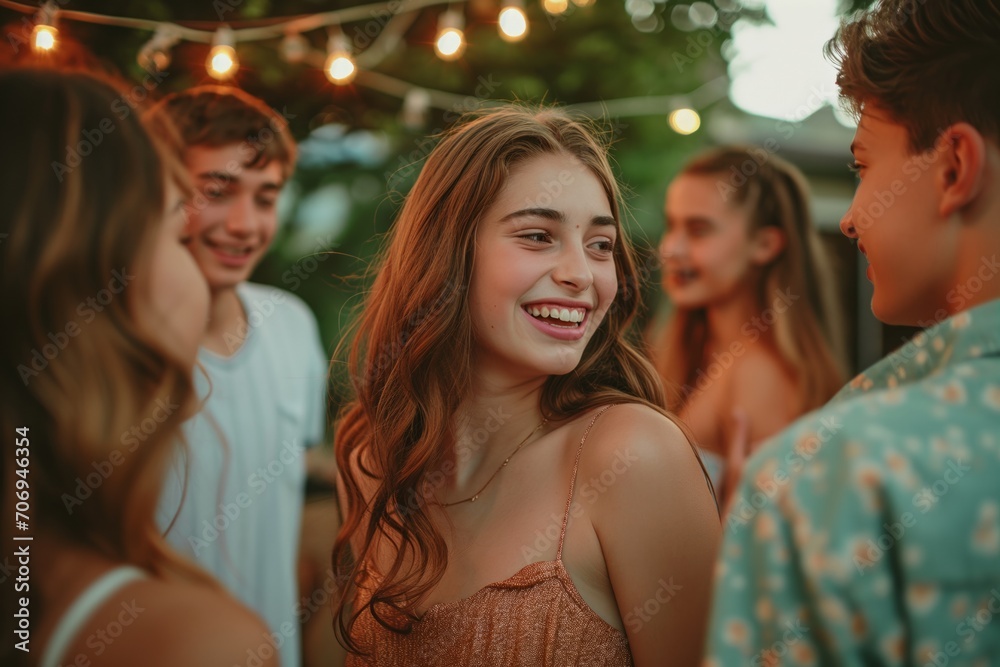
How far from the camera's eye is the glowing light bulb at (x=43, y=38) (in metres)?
2.16

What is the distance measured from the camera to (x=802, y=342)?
318 centimetres

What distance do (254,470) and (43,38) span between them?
1.45 m

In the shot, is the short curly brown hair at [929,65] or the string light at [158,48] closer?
the short curly brown hair at [929,65]

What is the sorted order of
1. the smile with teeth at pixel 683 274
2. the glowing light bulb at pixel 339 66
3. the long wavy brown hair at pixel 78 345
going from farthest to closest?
the smile with teeth at pixel 683 274
the glowing light bulb at pixel 339 66
the long wavy brown hair at pixel 78 345

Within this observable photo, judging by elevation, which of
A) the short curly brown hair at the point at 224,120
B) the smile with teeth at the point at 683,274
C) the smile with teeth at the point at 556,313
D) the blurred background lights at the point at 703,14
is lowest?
the smile with teeth at the point at 556,313

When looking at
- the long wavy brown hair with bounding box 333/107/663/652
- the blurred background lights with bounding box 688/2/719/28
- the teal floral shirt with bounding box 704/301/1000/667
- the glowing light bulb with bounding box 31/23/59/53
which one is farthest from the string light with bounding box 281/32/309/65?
the teal floral shirt with bounding box 704/301/1000/667

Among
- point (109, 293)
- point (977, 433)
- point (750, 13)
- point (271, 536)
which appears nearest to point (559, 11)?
point (750, 13)

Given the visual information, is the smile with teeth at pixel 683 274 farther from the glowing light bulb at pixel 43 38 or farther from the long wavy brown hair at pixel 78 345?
the long wavy brown hair at pixel 78 345

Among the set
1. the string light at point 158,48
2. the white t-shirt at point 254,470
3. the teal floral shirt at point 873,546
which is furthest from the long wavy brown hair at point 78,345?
the string light at point 158,48

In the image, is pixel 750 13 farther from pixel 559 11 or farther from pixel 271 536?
pixel 271 536

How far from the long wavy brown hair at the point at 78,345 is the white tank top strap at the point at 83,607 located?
0.9 inches

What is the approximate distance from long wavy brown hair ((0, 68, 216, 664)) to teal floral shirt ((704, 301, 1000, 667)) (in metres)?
0.70

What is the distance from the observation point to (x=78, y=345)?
3.51ft

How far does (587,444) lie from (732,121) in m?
2.52
